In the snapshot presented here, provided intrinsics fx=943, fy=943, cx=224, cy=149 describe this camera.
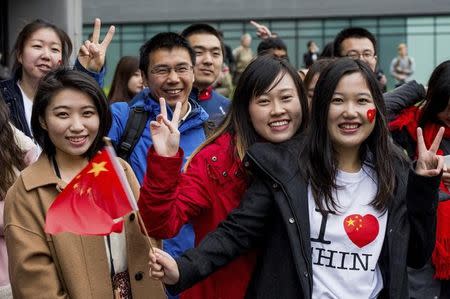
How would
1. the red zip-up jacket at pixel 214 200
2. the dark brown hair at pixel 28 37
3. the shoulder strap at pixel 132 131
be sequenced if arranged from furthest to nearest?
the dark brown hair at pixel 28 37 → the shoulder strap at pixel 132 131 → the red zip-up jacket at pixel 214 200

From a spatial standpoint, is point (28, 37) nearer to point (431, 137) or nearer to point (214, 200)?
point (214, 200)

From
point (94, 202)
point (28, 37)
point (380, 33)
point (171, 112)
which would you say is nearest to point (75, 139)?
point (94, 202)

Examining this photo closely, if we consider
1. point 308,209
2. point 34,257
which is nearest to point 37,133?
point 34,257

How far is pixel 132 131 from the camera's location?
5371 mm

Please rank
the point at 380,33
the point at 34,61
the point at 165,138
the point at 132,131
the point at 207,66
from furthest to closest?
the point at 380,33 → the point at 207,66 → the point at 34,61 → the point at 132,131 → the point at 165,138

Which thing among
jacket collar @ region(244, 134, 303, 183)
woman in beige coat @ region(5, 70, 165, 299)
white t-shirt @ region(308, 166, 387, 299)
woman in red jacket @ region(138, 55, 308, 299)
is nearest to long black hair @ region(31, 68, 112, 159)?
woman in beige coat @ region(5, 70, 165, 299)

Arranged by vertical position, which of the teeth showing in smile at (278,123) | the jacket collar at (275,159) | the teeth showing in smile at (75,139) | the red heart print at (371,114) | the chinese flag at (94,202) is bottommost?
the chinese flag at (94,202)

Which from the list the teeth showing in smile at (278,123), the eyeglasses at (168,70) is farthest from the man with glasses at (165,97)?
the teeth showing in smile at (278,123)

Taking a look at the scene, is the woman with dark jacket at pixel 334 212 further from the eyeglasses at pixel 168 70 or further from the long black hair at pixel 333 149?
the eyeglasses at pixel 168 70

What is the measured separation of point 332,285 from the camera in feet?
12.6

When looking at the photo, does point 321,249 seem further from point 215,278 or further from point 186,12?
point 186,12

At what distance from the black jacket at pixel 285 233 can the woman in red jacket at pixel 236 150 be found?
0.15 m

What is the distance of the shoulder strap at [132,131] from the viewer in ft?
17.5

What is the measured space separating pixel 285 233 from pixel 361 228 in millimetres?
313
